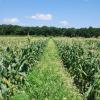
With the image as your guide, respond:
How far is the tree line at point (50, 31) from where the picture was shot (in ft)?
309

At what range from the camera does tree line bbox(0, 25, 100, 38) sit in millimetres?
94250

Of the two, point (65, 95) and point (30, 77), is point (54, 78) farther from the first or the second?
point (65, 95)

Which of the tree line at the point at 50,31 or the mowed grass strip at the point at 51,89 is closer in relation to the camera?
the mowed grass strip at the point at 51,89

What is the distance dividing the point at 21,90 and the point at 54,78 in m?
2.53

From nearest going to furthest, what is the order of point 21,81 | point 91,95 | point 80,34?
point 91,95, point 21,81, point 80,34

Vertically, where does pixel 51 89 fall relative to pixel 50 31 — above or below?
above

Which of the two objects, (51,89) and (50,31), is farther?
(50,31)

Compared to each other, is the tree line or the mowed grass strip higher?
the mowed grass strip

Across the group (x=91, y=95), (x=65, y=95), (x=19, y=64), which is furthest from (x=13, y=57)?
(x=91, y=95)

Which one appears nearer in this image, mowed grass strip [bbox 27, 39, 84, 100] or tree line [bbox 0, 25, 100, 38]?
mowed grass strip [bbox 27, 39, 84, 100]

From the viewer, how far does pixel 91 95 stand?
2.73 m

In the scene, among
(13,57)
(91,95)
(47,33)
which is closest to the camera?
(91,95)

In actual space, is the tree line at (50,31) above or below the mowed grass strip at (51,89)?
below

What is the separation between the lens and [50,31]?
106062 millimetres
